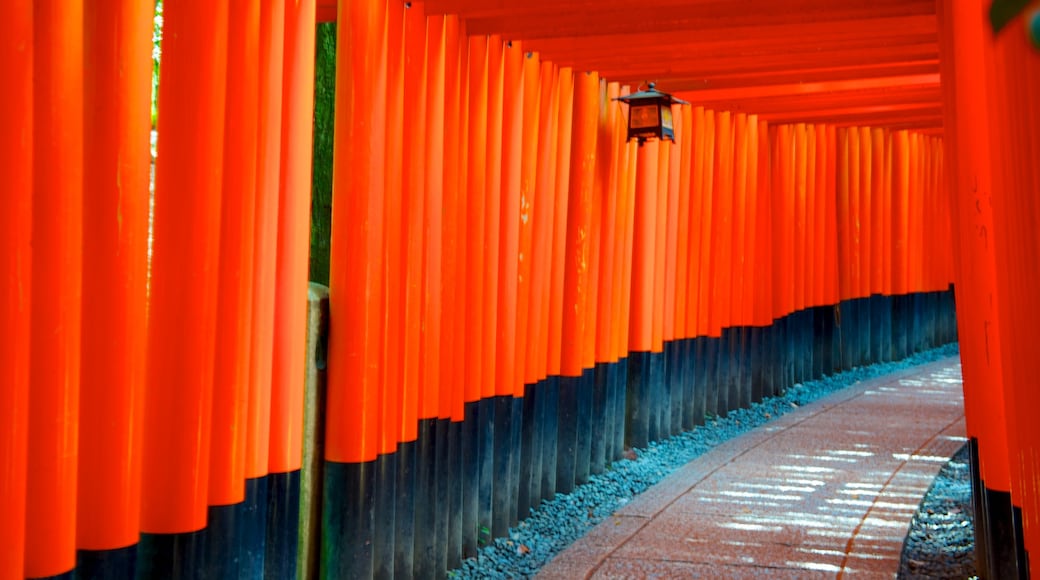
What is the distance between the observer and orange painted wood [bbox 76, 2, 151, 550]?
337 centimetres

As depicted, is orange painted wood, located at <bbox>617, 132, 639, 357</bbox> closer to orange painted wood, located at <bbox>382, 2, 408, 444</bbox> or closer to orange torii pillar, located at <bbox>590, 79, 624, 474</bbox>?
orange torii pillar, located at <bbox>590, 79, 624, 474</bbox>

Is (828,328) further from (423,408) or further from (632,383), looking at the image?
(423,408)

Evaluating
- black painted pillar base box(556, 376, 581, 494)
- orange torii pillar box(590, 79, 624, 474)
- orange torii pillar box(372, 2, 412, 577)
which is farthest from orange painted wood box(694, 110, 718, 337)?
orange torii pillar box(372, 2, 412, 577)

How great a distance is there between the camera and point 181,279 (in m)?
3.85

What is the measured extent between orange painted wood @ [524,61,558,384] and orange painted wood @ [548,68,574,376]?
18cm

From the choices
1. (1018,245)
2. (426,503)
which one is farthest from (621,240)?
(1018,245)

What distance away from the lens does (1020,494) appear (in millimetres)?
3680

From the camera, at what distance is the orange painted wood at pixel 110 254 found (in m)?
3.37

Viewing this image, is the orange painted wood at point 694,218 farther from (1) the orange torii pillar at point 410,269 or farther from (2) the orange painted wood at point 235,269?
(2) the orange painted wood at point 235,269

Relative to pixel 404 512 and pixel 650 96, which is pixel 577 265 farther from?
pixel 404 512

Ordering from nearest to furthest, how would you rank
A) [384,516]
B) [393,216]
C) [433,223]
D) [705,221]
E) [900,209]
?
[384,516], [393,216], [433,223], [705,221], [900,209]

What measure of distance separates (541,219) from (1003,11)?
6.70 meters

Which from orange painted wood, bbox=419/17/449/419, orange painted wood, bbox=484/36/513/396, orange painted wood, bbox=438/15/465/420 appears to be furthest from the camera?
orange painted wood, bbox=484/36/513/396

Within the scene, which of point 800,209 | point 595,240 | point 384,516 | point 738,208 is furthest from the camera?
point 800,209
